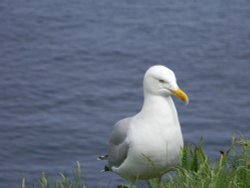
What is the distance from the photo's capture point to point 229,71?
14.6m

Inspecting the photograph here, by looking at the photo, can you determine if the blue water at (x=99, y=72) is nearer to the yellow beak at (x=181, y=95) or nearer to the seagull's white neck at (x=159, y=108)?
the seagull's white neck at (x=159, y=108)

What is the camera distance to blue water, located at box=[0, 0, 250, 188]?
1277 centimetres

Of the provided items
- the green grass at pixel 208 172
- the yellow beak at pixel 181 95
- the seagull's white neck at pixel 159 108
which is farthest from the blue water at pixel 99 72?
the green grass at pixel 208 172

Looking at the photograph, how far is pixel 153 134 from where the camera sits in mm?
7680

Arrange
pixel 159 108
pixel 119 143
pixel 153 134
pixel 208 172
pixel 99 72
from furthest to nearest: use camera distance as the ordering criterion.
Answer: pixel 99 72, pixel 119 143, pixel 159 108, pixel 153 134, pixel 208 172

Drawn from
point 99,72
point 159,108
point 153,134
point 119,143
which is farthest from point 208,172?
point 99,72

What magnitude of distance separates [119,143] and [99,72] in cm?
666

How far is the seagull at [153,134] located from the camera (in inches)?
302

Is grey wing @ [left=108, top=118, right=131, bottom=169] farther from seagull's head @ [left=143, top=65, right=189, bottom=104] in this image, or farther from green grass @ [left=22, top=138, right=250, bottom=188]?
green grass @ [left=22, top=138, right=250, bottom=188]

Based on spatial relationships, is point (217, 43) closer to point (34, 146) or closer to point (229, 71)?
point (229, 71)

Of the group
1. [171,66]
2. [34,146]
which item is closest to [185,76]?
[171,66]

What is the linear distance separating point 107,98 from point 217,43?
235 centimetres

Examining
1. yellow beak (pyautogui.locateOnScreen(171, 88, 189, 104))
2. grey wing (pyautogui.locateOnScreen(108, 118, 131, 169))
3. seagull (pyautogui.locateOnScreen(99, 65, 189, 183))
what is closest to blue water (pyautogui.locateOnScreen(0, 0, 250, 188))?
grey wing (pyautogui.locateOnScreen(108, 118, 131, 169))

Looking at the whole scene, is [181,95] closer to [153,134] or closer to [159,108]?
[159,108]
